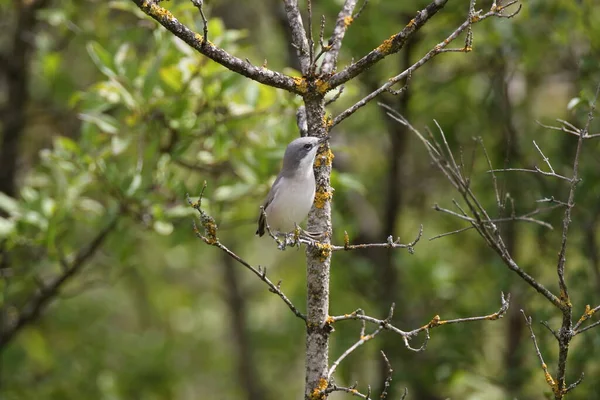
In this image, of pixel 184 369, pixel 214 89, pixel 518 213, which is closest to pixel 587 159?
pixel 518 213

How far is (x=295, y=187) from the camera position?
13.1 feet

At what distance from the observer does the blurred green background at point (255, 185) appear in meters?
5.92

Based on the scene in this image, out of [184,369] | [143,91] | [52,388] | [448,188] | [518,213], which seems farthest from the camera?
[184,369]

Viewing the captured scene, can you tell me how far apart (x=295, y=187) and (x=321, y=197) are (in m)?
0.43

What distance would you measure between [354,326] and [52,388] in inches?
143

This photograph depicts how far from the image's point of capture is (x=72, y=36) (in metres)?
8.00

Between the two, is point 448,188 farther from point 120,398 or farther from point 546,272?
point 120,398

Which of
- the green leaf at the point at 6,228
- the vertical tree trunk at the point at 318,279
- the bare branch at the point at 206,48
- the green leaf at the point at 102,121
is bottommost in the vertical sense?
the vertical tree trunk at the point at 318,279

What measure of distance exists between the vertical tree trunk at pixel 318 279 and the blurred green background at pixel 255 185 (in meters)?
1.11

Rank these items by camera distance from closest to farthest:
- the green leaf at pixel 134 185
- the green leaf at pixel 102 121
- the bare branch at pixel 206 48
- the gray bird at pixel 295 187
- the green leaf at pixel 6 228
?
the bare branch at pixel 206 48
the gray bird at pixel 295 187
the green leaf at pixel 134 185
the green leaf at pixel 102 121
the green leaf at pixel 6 228

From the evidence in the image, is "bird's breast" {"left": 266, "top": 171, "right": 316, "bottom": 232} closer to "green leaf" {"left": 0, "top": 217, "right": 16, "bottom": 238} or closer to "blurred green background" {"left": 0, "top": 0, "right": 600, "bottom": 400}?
"blurred green background" {"left": 0, "top": 0, "right": 600, "bottom": 400}

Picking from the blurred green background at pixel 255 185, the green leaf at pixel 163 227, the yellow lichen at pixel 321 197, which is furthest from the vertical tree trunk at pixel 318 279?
the green leaf at pixel 163 227

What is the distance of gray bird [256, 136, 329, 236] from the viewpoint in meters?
3.73

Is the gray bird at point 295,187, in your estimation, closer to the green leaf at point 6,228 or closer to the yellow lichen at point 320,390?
the yellow lichen at point 320,390
